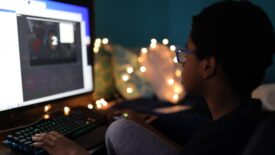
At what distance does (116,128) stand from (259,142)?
19.2 inches

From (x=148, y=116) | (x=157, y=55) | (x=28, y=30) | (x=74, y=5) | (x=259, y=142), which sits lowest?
(x=148, y=116)

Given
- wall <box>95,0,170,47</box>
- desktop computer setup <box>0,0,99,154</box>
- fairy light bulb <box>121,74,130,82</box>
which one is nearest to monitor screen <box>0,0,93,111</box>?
desktop computer setup <box>0,0,99,154</box>

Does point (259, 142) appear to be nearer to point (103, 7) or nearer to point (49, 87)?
point (49, 87)

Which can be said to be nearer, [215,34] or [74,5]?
[215,34]

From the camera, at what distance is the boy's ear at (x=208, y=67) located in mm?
769

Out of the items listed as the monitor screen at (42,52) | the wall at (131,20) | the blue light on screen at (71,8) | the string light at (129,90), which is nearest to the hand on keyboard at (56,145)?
the monitor screen at (42,52)

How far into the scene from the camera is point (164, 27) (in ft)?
6.97

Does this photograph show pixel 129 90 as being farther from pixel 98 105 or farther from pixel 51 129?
pixel 51 129

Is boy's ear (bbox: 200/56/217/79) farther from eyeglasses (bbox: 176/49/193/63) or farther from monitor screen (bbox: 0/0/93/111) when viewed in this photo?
monitor screen (bbox: 0/0/93/111)

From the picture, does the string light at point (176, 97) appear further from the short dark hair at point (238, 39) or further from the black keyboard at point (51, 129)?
the short dark hair at point (238, 39)

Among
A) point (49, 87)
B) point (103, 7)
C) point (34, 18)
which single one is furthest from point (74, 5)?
point (103, 7)

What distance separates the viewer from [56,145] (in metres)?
0.85

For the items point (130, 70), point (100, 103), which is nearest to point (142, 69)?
point (130, 70)

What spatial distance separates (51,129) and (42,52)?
295mm
